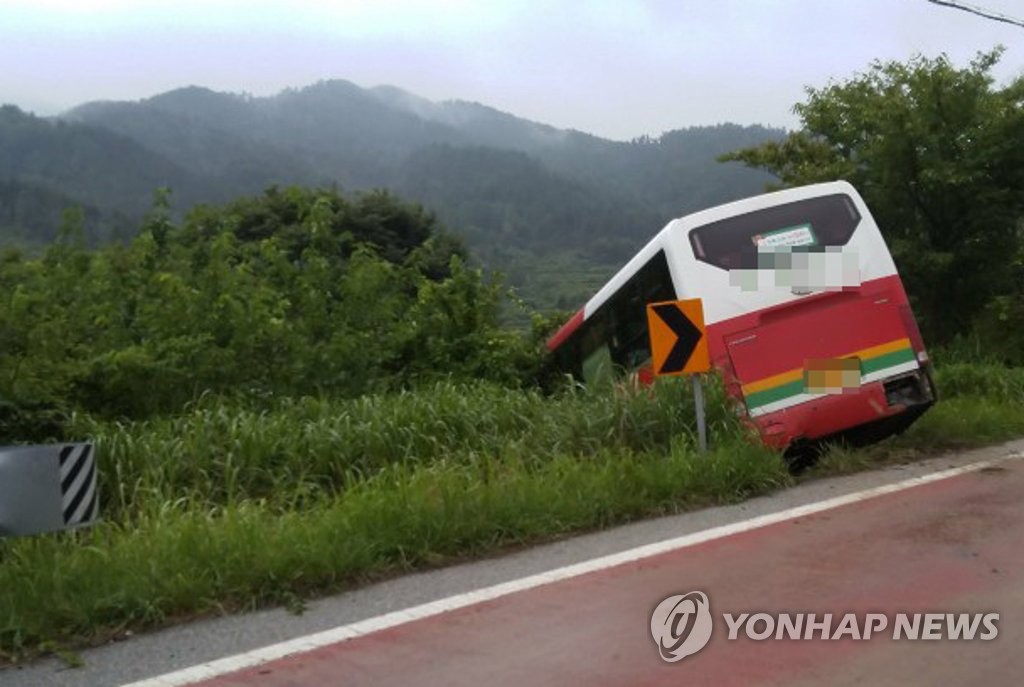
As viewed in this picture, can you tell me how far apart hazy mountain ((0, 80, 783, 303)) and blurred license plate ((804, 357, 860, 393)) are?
1436 centimetres

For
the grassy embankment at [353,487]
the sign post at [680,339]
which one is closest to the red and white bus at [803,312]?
the grassy embankment at [353,487]

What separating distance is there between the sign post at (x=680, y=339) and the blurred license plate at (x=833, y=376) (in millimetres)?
1004

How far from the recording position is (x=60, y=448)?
5469mm

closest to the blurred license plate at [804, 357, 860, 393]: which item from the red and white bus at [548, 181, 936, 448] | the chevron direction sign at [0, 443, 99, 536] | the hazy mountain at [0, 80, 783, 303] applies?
the red and white bus at [548, 181, 936, 448]

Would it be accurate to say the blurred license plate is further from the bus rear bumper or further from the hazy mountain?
the hazy mountain

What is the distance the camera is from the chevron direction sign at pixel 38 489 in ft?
17.0

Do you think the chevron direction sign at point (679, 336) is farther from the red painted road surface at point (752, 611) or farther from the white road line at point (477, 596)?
the red painted road surface at point (752, 611)

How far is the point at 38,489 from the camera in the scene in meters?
5.28

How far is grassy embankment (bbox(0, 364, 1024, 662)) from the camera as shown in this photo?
18.1ft

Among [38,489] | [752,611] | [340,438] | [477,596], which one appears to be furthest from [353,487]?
[752,611]

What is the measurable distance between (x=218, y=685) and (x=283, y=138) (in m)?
67.7

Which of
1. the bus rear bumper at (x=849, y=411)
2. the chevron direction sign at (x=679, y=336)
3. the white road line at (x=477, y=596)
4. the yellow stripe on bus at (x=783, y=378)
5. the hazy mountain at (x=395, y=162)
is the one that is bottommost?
the white road line at (x=477, y=596)

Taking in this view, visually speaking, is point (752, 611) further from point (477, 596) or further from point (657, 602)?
point (477, 596)

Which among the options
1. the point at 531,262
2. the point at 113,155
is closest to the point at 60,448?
the point at 531,262
